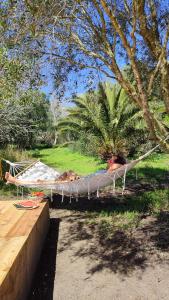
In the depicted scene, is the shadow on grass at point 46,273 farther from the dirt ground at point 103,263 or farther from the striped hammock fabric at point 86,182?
the striped hammock fabric at point 86,182

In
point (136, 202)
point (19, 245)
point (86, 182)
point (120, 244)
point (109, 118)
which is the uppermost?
point (109, 118)

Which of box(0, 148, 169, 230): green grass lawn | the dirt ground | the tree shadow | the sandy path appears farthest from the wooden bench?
box(0, 148, 169, 230): green grass lawn

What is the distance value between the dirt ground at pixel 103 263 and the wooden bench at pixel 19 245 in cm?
21

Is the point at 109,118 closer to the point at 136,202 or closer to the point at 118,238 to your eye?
the point at 136,202

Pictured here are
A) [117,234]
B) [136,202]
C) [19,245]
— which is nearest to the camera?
[19,245]

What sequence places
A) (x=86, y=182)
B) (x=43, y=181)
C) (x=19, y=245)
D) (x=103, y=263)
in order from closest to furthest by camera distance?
(x=19, y=245), (x=103, y=263), (x=86, y=182), (x=43, y=181)

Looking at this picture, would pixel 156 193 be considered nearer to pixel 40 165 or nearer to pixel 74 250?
pixel 40 165

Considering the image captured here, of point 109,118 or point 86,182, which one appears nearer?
point 86,182

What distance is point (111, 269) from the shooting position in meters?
3.68

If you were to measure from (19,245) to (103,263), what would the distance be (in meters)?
1.28

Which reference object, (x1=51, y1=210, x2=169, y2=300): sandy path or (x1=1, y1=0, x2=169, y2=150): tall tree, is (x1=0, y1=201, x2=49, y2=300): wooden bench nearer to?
(x1=51, y1=210, x2=169, y2=300): sandy path

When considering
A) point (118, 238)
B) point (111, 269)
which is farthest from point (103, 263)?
point (118, 238)

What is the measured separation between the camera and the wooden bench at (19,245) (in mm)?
2500

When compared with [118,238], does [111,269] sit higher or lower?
lower
